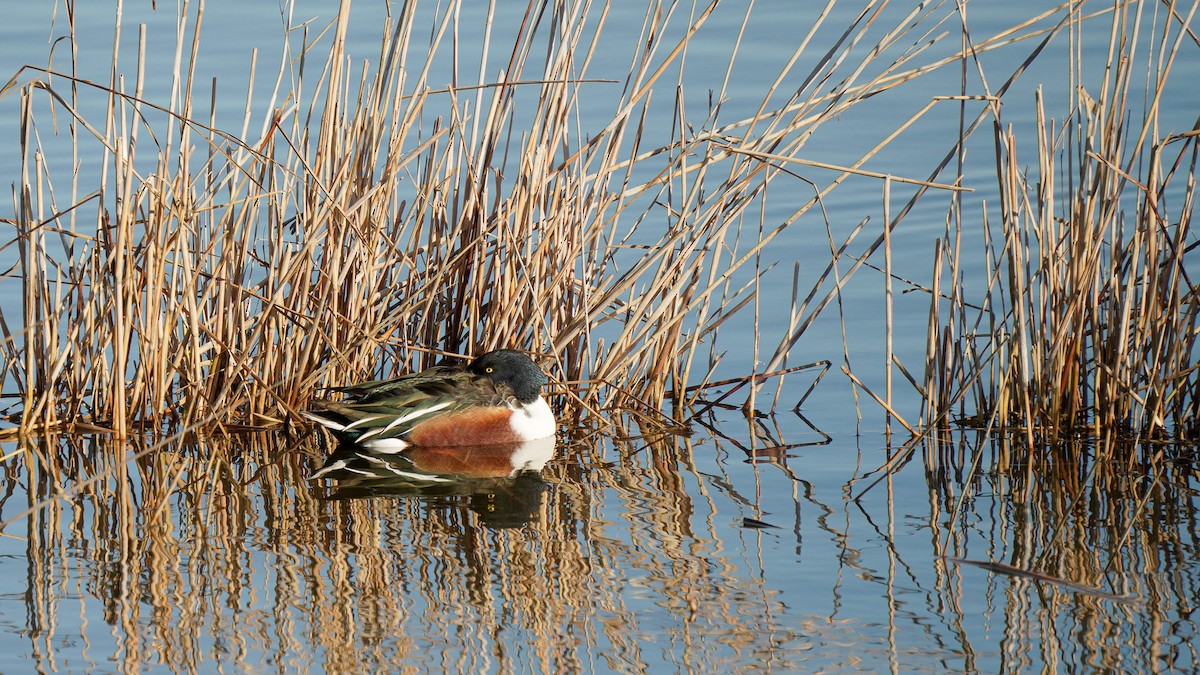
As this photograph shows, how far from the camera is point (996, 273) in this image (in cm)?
589

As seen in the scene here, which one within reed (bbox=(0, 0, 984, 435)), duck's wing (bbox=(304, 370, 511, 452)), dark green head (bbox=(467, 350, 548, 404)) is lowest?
duck's wing (bbox=(304, 370, 511, 452))

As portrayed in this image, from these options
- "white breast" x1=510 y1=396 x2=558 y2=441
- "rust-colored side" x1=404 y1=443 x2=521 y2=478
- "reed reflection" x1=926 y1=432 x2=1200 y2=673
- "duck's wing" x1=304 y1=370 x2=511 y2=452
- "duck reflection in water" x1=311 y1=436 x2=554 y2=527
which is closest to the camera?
"reed reflection" x1=926 y1=432 x2=1200 y2=673

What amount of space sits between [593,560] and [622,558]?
0.08 meters

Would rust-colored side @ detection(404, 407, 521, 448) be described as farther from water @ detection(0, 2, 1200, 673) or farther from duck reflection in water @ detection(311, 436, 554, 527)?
water @ detection(0, 2, 1200, 673)

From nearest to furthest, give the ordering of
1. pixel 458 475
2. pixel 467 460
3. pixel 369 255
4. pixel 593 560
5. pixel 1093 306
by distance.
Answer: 1. pixel 593 560
2. pixel 458 475
3. pixel 1093 306
4. pixel 467 460
5. pixel 369 255

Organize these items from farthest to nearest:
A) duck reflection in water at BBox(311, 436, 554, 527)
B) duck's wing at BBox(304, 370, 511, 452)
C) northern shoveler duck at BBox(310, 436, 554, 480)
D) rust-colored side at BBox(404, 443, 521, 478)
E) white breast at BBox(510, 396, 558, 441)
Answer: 1. white breast at BBox(510, 396, 558, 441)
2. duck's wing at BBox(304, 370, 511, 452)
3. rust-colored side at BBox(404, 443, 521, 478)
4. northern shoveler duck at BBox(310, 436, 554, 480)
5. duck reflection in water at BBox(311, 436, 554, 527)

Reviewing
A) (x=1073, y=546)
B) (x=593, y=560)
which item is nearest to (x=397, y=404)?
(x=593, y=560)

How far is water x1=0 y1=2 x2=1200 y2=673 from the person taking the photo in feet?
12.4

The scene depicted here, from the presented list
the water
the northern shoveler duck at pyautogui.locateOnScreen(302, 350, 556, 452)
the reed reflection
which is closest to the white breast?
the northern shoveler duck at pyautogui.locateOnScreen(302, 350, 556, 452)

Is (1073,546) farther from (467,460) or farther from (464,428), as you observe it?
(464,428)

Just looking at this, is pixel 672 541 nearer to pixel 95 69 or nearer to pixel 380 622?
pixel 380 622

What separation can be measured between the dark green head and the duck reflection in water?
0.18 meters

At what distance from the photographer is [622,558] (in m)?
4.43

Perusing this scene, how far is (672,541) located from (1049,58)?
7319 millimetres
